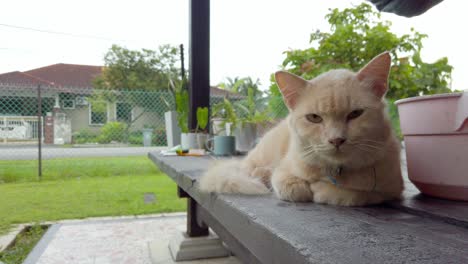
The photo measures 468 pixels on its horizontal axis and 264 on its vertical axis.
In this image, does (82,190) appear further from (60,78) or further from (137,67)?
(137,67)

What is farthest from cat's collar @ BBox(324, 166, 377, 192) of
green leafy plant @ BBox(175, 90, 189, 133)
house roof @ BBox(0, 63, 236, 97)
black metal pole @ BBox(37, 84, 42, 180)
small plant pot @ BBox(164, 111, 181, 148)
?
black metal pole @ BBox(37, 84, 42, 180)

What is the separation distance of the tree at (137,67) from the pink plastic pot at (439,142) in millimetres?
7820

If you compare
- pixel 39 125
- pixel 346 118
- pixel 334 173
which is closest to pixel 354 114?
pixel 346 118

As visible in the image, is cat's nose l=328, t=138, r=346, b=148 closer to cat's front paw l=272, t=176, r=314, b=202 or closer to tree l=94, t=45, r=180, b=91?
cat's front paw l=272, t=176, r=314, b=202

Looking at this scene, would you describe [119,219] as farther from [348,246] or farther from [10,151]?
[348,246]

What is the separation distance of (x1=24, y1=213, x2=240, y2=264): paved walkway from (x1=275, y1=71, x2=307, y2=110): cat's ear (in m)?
1.47

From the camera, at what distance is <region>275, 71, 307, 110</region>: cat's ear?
73cm

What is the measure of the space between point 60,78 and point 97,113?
3.00 meters

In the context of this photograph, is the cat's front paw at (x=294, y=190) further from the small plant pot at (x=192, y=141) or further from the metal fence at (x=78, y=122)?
the metal fence at (x=78, y=122)

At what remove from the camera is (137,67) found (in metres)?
8.57

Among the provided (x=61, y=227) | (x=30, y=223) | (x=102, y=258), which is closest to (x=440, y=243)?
(x=102, y=258)

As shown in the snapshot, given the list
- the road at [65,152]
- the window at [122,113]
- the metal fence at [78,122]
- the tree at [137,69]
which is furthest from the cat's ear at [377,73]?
the tree at [137,69]

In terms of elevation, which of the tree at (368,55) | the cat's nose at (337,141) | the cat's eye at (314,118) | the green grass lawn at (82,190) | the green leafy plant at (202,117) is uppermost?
the tree at (368,55)

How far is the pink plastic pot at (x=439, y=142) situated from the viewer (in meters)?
0.64
